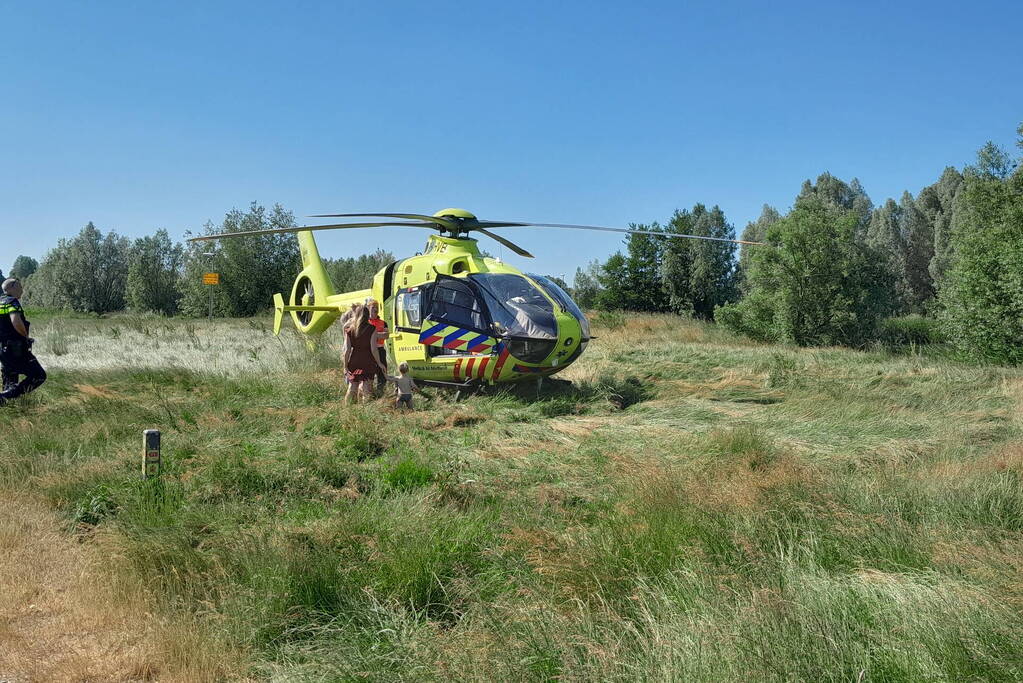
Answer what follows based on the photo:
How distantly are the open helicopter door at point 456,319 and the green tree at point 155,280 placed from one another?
42.1 metres

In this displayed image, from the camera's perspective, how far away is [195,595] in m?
4.20

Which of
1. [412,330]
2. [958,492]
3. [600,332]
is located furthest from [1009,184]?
[958,492]

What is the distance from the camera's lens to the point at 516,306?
434 inches

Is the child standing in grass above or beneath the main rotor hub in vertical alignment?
beneath

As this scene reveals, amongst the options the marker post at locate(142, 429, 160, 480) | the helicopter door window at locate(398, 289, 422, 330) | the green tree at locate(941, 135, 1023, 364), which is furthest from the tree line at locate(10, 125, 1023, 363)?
the marker post at locate(142, 429, 160, 480)

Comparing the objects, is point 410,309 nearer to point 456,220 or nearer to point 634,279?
point 456,220

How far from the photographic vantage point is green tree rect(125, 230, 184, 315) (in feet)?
167

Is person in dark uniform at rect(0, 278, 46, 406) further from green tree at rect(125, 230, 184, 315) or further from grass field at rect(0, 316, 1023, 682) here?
green tree at rect(125, 230, 184, 315)

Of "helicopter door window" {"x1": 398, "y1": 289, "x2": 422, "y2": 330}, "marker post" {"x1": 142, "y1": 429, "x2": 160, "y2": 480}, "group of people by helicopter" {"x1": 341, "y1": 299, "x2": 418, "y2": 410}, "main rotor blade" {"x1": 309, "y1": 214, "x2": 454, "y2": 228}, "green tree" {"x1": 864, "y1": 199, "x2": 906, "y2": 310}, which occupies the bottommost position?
"marker post" {"x1": 142, "y1": 429, "x2": 160, "y2": 480}

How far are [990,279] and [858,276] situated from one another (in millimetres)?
5304

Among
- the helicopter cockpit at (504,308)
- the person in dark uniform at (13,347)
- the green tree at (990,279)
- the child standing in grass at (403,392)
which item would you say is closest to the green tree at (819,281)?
the green tree at (990,279)

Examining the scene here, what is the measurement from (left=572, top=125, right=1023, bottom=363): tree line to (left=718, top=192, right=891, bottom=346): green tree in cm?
3

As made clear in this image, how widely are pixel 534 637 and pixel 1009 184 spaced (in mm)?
23924

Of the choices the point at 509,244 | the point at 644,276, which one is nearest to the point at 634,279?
the point at 644,276
